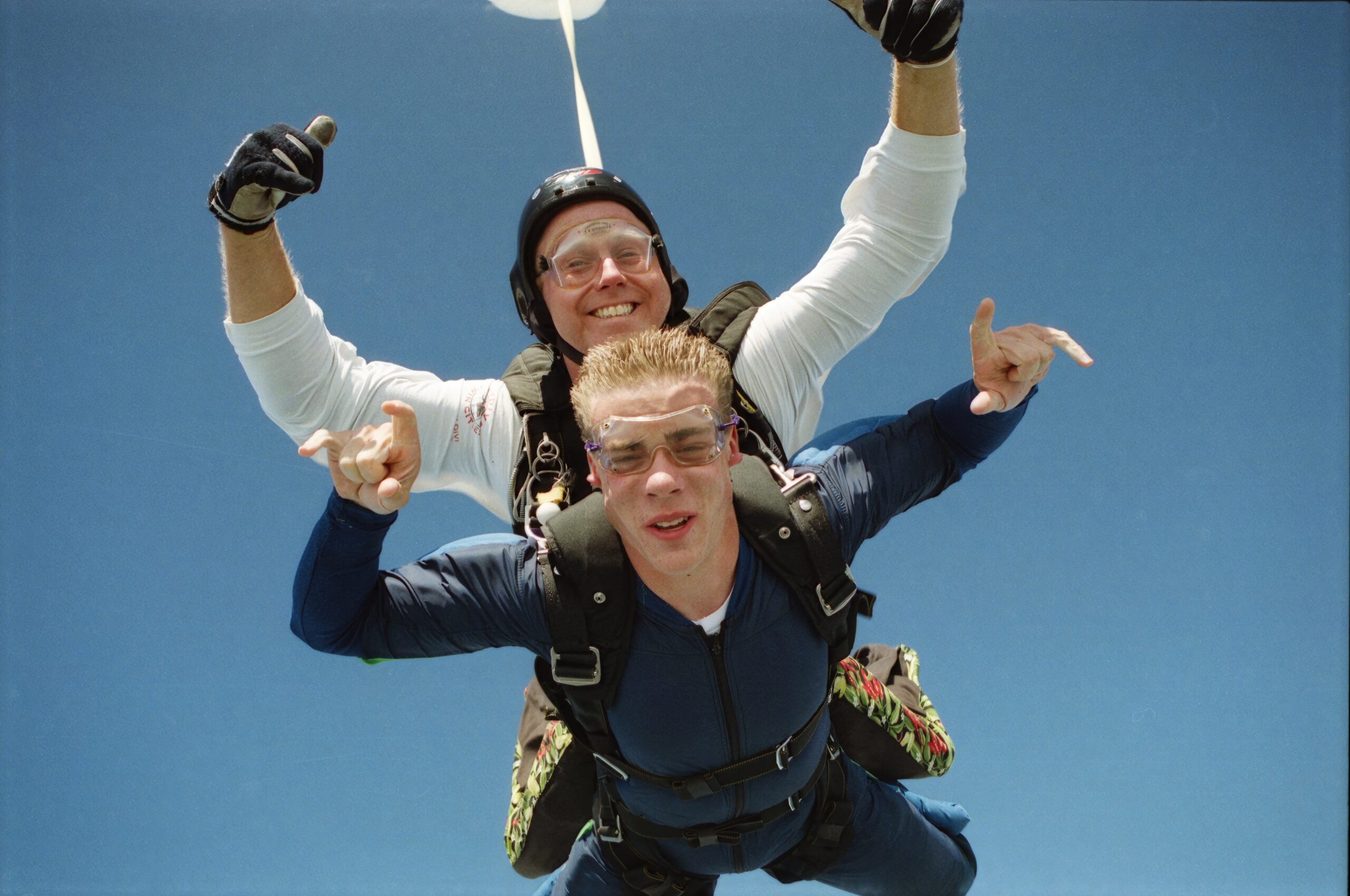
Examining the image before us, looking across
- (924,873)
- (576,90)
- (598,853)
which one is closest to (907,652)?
(924,873)

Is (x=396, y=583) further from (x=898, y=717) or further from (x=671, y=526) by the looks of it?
(x=898, y=717)

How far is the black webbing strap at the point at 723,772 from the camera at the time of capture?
242 centimetres

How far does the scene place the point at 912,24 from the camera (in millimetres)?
2486

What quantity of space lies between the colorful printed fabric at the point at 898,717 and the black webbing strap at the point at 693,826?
0.25 meters

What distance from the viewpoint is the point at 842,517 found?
2.34m

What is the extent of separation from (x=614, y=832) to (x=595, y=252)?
1.61m

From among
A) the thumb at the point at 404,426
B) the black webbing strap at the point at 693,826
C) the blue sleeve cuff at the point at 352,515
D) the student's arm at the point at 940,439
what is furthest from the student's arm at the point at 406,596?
the student's arm at the point at 940,439

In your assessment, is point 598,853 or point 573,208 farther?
point 573,208

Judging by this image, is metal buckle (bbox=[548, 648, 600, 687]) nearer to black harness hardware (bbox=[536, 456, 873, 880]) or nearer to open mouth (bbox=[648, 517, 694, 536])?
black harness hardware (bbox=[536, 456, 873, 880])

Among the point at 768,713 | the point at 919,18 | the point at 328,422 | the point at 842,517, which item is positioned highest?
the point at 919,18

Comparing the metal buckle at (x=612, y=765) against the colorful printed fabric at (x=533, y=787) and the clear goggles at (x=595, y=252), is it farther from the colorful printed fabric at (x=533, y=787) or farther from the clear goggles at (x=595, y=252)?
the clear goggles at (x=595, y=252)

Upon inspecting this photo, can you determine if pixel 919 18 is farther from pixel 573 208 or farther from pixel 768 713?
pixel 768 713

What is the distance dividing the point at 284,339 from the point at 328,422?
0.27 m

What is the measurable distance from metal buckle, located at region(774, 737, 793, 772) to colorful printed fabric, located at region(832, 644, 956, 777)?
0.50 meters
